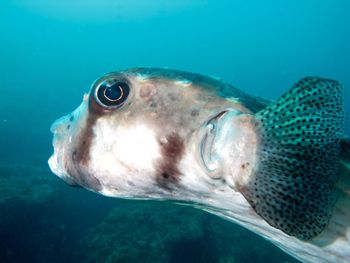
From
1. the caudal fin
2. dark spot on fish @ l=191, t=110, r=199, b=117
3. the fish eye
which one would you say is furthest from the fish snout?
the caudal fin

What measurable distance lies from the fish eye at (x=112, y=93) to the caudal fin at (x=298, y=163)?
899 mm

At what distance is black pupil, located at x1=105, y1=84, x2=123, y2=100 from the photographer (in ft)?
6.68

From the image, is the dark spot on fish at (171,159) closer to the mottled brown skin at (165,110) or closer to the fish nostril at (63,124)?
the mottled brown skin at (165,110)

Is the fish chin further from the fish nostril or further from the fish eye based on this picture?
the fish eye

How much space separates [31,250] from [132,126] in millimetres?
10154

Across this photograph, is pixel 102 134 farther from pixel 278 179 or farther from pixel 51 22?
pixel 51 22

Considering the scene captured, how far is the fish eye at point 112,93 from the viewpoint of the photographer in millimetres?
2033

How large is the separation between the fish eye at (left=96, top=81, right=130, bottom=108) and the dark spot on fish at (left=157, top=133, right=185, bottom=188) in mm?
430

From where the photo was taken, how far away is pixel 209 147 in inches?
67.9

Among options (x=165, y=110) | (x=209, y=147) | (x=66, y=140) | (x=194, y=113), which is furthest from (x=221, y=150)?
(x=66, y=140)

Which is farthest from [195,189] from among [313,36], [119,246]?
[313,36]

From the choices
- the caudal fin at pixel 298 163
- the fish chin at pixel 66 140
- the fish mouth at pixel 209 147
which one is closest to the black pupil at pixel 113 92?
the fish chin at pixel 66 140

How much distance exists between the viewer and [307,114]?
158 cm

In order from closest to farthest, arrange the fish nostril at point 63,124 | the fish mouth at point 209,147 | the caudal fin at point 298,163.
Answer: the caudal fin at point 298,163 < the fish mouth at point 209,147 < the fish nostril at point 63,124
